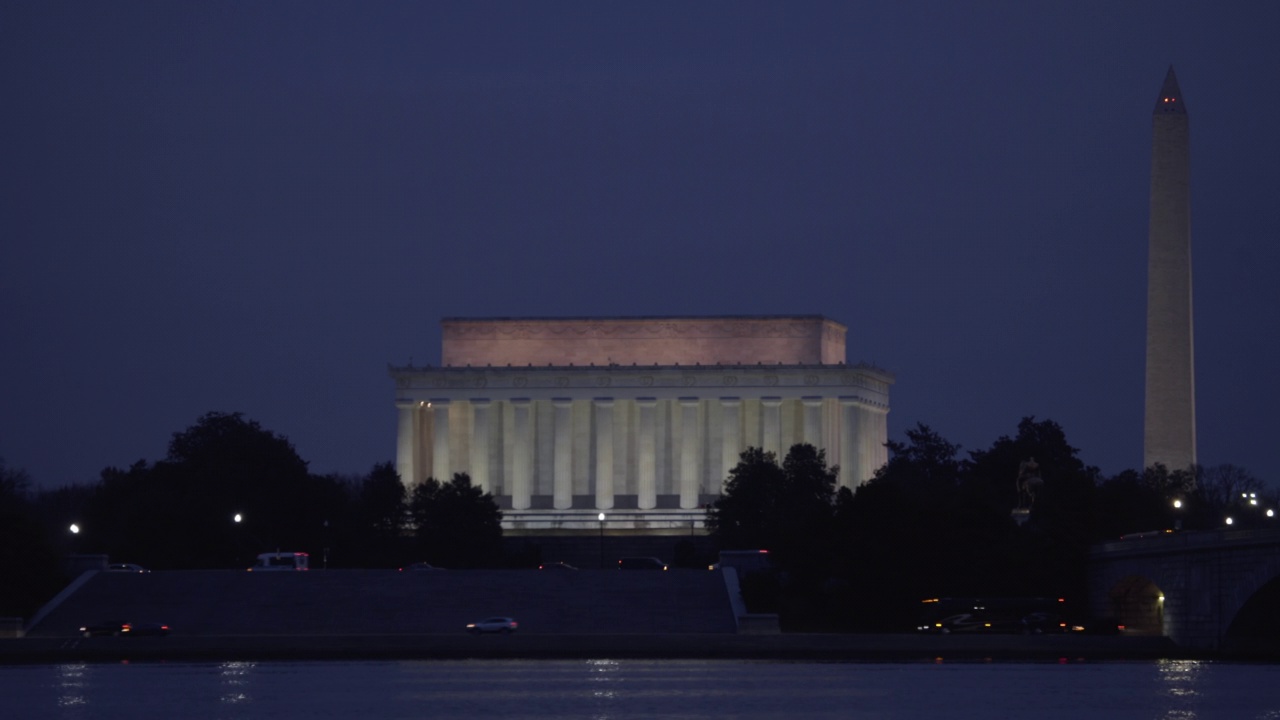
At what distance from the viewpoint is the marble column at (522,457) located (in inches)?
5236

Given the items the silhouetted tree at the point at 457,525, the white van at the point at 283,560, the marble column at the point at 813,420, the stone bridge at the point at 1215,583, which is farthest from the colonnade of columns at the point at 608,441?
the stone bridge at the point at 1215,583

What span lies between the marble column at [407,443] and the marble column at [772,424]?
60.0ft

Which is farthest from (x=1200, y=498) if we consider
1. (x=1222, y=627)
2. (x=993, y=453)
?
(x=1222, y=627)

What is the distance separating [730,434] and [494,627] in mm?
52020

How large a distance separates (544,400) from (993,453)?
28345 mm

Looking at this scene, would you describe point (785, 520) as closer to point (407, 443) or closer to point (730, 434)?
point (730, 434)

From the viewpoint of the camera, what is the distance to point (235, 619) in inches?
3361

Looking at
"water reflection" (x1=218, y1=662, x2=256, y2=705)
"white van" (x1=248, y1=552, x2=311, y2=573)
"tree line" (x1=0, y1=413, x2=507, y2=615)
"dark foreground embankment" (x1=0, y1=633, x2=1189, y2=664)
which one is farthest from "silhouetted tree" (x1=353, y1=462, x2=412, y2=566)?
"water reflection" (x1=218, y1=662, x2=256, y2=705)

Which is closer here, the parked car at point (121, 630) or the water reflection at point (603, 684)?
the water reflection at point (603, 684)

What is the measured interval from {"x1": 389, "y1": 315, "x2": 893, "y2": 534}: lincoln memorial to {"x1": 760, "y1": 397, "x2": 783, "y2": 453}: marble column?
0.17ft

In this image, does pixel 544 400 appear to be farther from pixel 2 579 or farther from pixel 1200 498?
pixel 2 579

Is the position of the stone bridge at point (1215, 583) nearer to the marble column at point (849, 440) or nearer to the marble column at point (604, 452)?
the marble column at point (849, 440)

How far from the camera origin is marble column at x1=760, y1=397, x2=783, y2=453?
133875 millimetres

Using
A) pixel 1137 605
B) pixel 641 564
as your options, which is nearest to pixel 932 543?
pixel 1137 605
